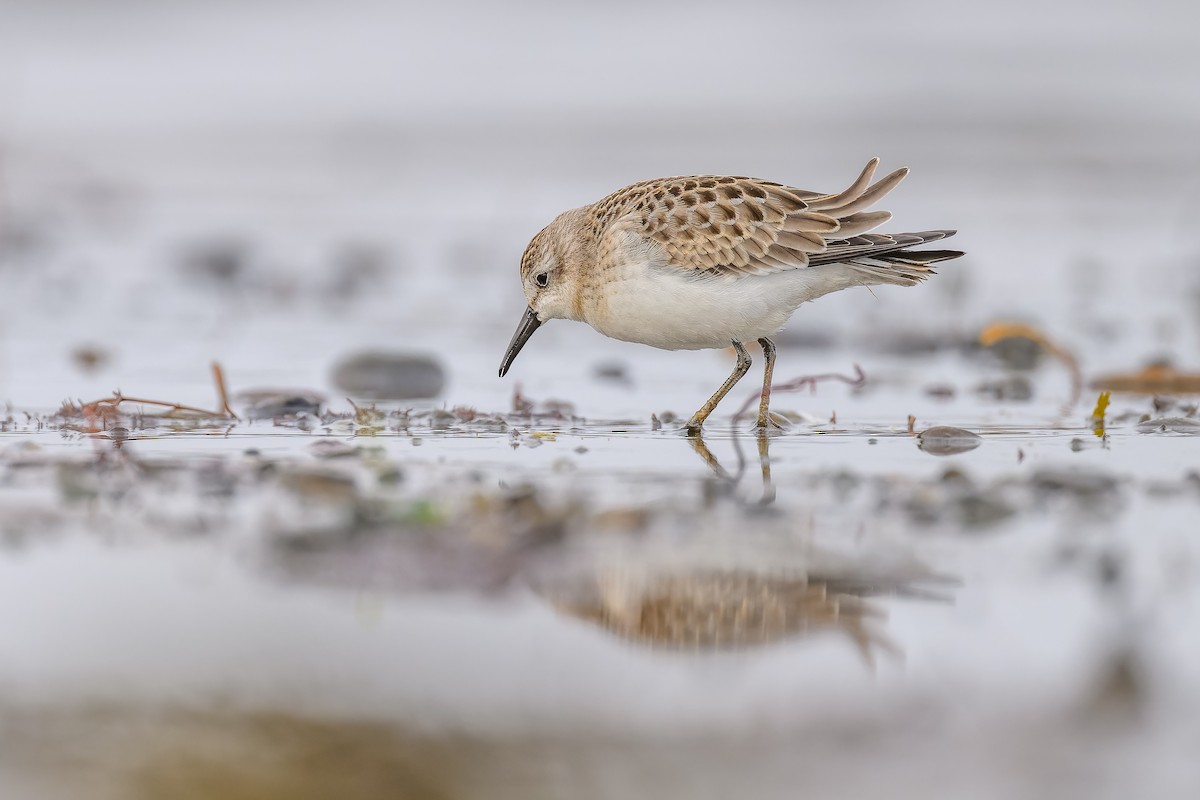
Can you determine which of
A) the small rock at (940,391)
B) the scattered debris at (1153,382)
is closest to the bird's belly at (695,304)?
the small rock at (940,391)

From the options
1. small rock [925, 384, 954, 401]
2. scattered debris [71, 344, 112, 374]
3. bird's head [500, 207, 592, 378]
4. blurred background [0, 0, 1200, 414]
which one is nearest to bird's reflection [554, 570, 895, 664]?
bird's head [500, 207, 592, 378]

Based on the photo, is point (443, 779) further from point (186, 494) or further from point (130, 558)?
point (186, 494)

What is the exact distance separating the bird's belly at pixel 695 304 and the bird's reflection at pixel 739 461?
0.46 metres

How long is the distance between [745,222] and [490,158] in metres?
11.0

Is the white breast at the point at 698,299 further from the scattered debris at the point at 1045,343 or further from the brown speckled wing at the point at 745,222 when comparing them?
the scattered debris at the point at 1045,343

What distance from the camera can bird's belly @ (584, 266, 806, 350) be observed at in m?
6.34

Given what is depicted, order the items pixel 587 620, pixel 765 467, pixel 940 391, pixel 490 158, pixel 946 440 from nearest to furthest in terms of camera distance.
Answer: pixel 587 620, pixel 765 467, pixel 946 440, pixel 940 391, pixel 490 158

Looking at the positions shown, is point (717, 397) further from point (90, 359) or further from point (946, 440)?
point (90, 359)

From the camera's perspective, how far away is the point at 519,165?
16562 mm

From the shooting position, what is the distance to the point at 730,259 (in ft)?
20.9

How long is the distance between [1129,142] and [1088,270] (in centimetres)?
776

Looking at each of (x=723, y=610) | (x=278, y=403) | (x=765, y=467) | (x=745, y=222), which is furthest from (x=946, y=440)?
(x=278, y=403)

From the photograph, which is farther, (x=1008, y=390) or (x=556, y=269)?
(x=1008, y=390)

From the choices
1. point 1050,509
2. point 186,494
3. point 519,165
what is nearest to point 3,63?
point 519,165
